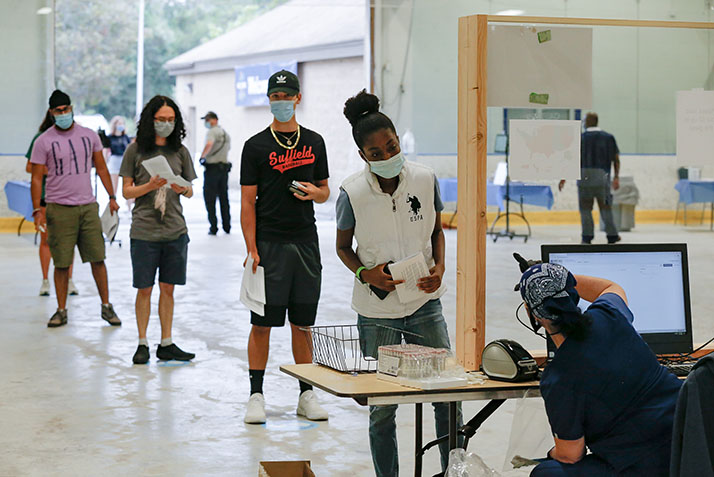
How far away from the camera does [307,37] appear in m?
22.5

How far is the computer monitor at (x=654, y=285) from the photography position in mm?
3262

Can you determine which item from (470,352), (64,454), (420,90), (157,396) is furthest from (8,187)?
(470,352)

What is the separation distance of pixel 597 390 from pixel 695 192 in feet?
26.3

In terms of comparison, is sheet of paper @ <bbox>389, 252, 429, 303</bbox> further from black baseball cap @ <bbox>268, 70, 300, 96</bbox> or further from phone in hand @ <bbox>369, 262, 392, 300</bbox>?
black baseball cap @ <bbox>268, 70, 300, 96</bbox>

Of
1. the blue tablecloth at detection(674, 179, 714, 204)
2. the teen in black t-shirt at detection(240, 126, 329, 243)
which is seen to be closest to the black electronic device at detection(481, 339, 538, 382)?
the teen in black t-shirt at detection(240, 126, 329, 243)

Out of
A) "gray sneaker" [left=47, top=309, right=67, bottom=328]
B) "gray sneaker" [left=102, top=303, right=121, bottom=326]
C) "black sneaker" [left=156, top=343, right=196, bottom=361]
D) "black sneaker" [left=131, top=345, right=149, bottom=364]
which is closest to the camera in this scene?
"black sneaker" [left=131, top=345, right=149, bottom=364]

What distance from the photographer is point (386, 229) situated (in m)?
Result: 3.55

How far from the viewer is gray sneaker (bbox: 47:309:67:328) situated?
6934 millimetres

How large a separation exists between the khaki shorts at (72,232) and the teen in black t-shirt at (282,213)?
2.46 metres

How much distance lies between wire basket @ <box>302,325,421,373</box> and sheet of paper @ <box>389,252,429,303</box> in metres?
0.13

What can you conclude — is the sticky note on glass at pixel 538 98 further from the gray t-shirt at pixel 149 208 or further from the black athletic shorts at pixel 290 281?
the gray t-shirt at pixel 149 208

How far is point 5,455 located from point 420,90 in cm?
773

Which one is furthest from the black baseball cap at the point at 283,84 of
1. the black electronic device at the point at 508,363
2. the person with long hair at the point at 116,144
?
the person with long hair at the point at 116,144

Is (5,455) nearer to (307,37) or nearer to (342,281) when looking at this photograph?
(342,281)
